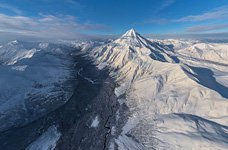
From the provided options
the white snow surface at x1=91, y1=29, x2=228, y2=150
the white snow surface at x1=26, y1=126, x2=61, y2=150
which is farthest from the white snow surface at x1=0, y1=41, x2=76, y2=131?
the white snow surface at x1=91, y1=29, x2=228, y2=150

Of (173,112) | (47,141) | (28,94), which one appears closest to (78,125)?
(47,141)

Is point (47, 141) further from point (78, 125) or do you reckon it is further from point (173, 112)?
point (173, 112)

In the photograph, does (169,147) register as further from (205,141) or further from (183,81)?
(183,81)

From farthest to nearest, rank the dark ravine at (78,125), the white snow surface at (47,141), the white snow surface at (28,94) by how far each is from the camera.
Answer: the white snow surface at (28,94) < the dark ravine at (78,125) < the white snow surface at (47,141)

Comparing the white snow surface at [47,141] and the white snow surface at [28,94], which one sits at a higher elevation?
the white snow surface at [47,141]

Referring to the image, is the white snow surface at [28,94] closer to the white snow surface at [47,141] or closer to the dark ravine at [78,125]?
the dark ravine at [78,125]

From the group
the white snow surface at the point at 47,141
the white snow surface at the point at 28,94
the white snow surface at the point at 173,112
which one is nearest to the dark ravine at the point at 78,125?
the white snow surface at the point at 47,141
